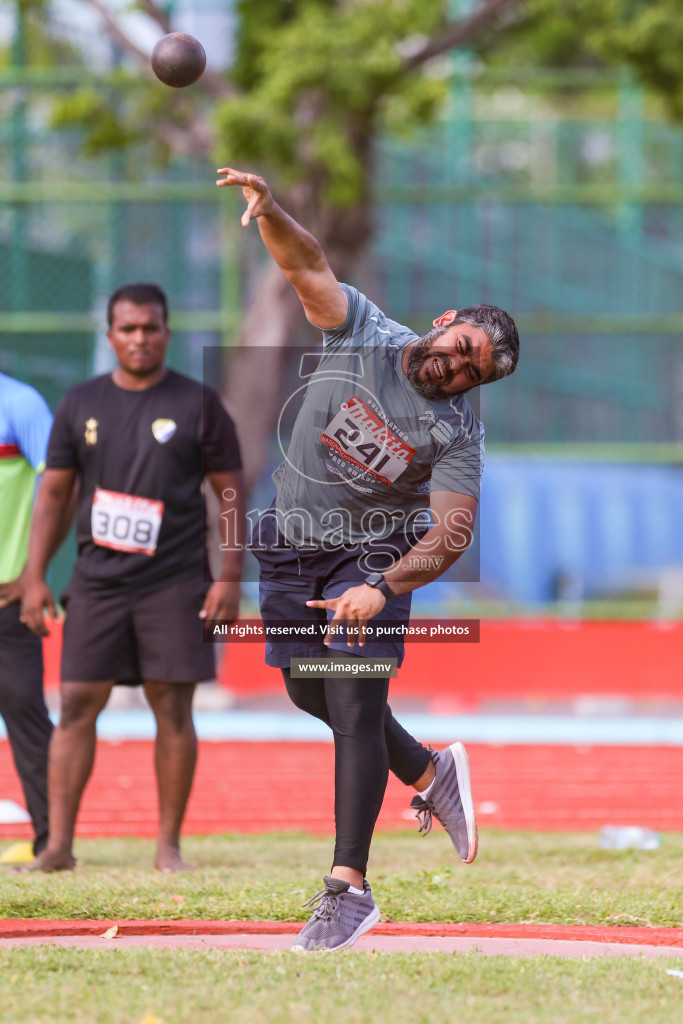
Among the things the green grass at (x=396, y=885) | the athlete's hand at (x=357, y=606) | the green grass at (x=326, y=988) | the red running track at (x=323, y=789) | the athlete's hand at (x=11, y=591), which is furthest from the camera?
the red running track at (x=323, y=789)

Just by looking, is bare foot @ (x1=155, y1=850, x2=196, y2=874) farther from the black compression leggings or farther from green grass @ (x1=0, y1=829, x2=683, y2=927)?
the black compression leggings

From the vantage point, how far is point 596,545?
14.5m

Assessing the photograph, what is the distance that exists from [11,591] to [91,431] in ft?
2.41

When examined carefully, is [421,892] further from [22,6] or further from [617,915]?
[22,6]

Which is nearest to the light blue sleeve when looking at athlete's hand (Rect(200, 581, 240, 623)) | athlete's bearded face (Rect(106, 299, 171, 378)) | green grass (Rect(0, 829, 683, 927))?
athlete's bearded face (Rect(106, 299, 171, 378))

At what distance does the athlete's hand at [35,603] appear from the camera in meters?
5.36

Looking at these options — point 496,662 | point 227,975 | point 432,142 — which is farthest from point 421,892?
point 432,142

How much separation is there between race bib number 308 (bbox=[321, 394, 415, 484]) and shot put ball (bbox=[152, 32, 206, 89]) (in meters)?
1.34

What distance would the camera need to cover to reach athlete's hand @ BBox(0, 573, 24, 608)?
5.53 metres

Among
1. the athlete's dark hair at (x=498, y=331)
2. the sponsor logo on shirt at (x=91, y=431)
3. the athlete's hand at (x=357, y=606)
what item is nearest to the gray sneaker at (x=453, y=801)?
the athlete's hand at (x=357, y=606)

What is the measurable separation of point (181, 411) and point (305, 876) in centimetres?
182

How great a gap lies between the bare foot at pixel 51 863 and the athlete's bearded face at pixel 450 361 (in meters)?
2.48

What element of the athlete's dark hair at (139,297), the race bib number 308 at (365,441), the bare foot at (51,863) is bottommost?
the bare foot at (51,863)

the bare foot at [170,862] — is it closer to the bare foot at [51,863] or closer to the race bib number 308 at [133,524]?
the bare foot at [51,863]
